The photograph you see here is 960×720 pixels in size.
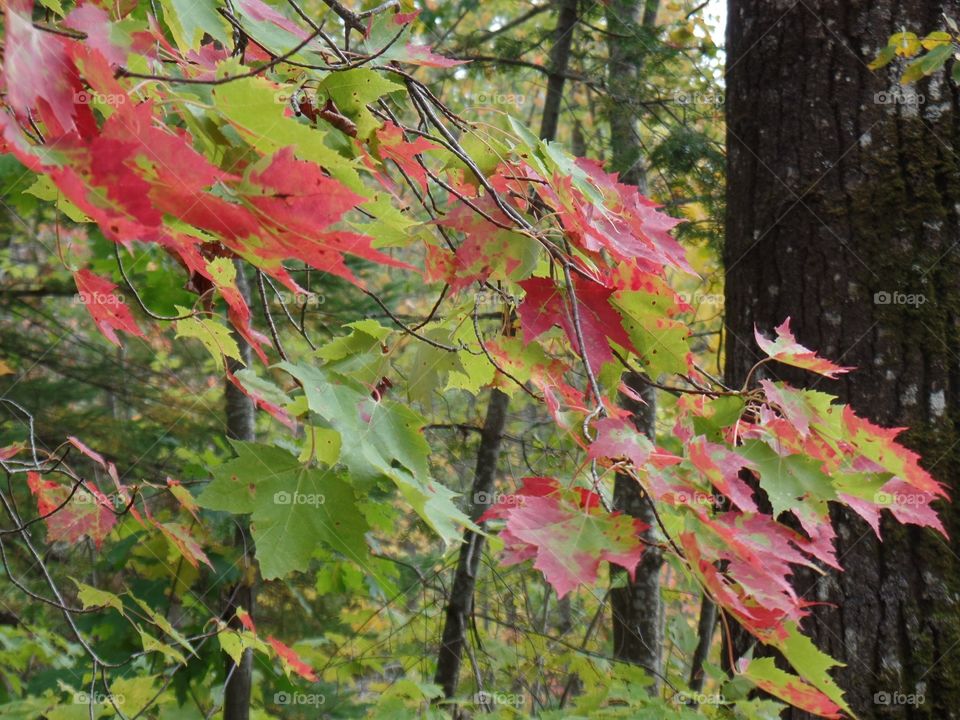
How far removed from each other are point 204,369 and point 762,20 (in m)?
5.42

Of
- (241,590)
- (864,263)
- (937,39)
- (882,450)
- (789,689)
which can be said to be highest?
(937,39)

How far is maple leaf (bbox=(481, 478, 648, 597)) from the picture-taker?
963 millimetres

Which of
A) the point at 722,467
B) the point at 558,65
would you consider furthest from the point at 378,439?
the point at 558,65

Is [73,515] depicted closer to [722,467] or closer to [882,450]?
[722,467]

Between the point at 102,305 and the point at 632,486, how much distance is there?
291 cm

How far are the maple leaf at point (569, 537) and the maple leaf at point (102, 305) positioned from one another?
1.05 metres

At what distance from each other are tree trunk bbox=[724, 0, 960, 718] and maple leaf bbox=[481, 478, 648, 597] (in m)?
1.08

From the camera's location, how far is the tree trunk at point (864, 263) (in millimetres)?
1970

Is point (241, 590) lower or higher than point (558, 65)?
lower

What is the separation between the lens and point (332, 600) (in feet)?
17.7

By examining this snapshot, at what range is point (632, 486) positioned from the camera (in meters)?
4.10

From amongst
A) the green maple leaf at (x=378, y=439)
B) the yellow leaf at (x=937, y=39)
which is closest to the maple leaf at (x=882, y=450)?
the green maple leaf at (x=378, y=439)

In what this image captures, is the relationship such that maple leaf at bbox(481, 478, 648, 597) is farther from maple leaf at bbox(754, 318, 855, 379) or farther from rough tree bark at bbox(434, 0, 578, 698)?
rough tree bark at bbox(434, 0, 578, 698)

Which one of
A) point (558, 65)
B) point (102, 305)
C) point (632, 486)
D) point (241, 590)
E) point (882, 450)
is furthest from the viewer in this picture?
point (558, 65)
